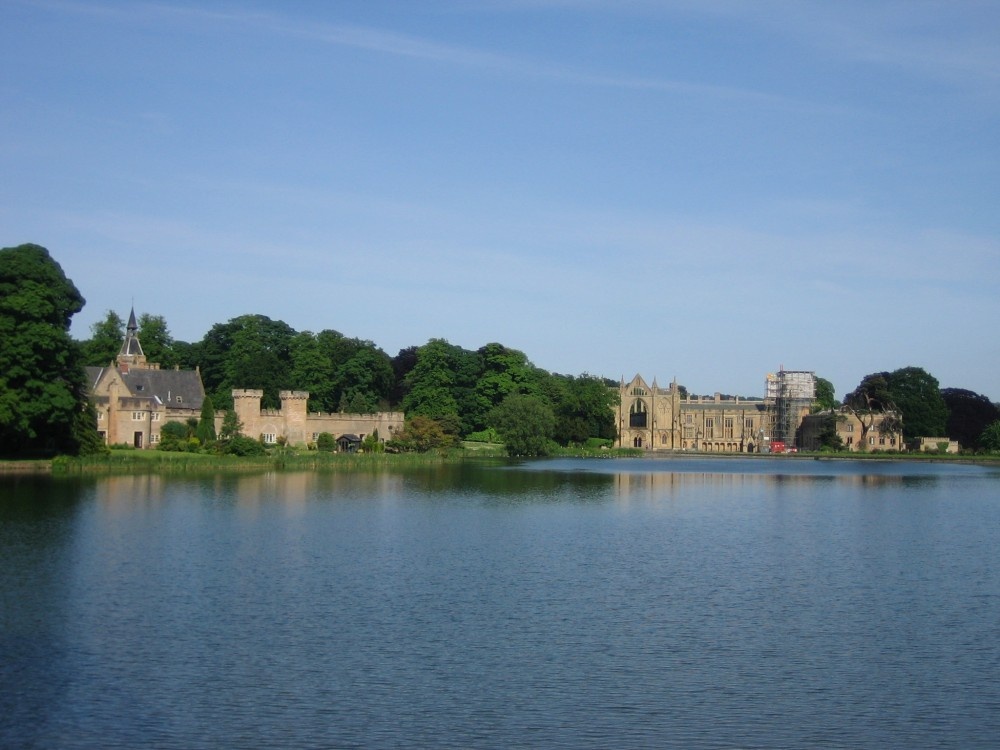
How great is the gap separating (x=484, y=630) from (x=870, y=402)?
3470 inches

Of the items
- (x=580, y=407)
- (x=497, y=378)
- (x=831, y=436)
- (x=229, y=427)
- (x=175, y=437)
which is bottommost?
(x=175, y=437)

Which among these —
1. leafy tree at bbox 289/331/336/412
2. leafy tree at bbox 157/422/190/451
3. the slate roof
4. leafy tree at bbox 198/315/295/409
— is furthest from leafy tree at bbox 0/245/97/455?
leafy tree at bbox 289/331/336/412

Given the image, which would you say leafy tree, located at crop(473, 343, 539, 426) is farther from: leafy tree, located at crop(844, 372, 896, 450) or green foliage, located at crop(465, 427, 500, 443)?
leafy tree, located at crop(844, 372, 896, 450)

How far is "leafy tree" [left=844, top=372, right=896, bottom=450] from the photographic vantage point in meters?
93.9

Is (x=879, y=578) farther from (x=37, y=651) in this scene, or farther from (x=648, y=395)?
(x=648, y=395)

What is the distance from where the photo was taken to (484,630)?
48.8 feet

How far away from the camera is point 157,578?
1831cm

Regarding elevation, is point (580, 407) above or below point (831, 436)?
above

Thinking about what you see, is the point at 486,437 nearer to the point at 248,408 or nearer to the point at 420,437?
the point at 420,437

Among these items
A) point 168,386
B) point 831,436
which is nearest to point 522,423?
point 168,386

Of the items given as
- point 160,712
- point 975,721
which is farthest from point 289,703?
point 975,721

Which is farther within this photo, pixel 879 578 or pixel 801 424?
pixel 801 424

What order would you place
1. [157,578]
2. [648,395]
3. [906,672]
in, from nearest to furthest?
[906,672]
[157,578]
[648,395]

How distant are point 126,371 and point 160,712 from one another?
51298 mm
